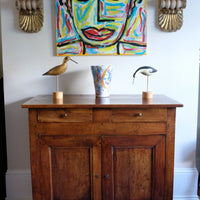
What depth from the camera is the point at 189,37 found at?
1949 millimetres

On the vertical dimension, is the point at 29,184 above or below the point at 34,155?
below

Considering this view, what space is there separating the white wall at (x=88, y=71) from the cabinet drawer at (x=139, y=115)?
0.53m

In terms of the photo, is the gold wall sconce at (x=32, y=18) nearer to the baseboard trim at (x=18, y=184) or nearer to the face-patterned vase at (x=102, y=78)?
the face-patterned vase at (x=102, y=78)

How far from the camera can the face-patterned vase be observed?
171cm

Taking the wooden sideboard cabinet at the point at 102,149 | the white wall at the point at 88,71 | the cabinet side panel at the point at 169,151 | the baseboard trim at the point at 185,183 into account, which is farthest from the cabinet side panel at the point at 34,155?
the baseboard trim at the point at 185,183

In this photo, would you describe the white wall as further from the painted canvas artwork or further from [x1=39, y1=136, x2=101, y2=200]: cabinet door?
[x1=39, y1=136, x2=101, y2=200]: cabinet door

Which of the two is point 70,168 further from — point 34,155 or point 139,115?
point 139,115

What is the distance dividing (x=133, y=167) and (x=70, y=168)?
436 millimetres

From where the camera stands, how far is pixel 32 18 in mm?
1865

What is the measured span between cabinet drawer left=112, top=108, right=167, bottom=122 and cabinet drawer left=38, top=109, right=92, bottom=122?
19cm

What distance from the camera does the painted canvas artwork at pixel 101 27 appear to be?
189 cm

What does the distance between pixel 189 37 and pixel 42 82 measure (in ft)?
4.44

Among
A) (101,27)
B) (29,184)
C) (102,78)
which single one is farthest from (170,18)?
(29,184)

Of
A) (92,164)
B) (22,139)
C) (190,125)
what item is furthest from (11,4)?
(190,125)
